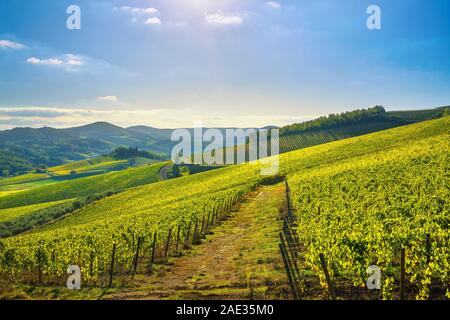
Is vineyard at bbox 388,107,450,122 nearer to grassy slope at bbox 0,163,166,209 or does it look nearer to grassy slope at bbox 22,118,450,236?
grassy slope at bbox 22,118,450,236

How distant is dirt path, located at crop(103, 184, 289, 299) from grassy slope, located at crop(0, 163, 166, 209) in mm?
82988

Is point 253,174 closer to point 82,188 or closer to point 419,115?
point 82,188

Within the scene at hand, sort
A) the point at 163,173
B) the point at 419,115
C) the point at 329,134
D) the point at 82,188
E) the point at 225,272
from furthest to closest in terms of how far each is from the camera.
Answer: the point at 419,115
the point at 329,134
the point at 163,173
the point at 82,188
the point at 225,272

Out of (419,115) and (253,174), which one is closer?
(253,174)

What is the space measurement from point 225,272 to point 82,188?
4026 inches

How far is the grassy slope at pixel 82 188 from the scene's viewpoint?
102 metres

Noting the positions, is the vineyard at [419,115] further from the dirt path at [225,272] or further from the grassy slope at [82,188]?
the dirt path at [225,272]

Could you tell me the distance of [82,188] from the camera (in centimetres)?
10725

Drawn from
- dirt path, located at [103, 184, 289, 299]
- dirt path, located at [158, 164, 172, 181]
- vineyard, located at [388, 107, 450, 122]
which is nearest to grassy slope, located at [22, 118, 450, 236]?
dirt path, located at [103, 184, 289, 299]

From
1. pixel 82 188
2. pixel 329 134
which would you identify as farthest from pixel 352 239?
pixel 329 134

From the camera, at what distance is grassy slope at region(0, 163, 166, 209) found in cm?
10169

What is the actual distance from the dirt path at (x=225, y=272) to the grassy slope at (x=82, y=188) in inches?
3267
